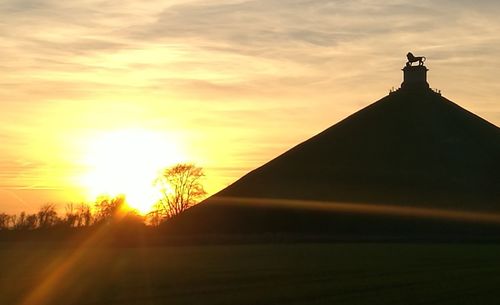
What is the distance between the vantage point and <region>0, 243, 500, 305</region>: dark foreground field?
25.9 m

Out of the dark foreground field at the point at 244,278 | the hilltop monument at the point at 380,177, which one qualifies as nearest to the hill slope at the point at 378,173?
the hilltop monument at the point at 380,177

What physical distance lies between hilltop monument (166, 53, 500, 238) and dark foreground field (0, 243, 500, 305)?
44.4 meters

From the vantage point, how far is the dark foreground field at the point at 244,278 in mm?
25938

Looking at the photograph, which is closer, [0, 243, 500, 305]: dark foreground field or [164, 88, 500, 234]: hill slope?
[0, 243, 500, 305]: dark foreground field

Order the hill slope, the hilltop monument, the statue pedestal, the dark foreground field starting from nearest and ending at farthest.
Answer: the dark foreground field → the hilltop monument → the hill slope → the statue pedestal

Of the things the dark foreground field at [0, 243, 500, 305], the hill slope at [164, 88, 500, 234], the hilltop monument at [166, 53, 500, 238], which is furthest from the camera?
the hill slope at [164, 88, 500, 234]

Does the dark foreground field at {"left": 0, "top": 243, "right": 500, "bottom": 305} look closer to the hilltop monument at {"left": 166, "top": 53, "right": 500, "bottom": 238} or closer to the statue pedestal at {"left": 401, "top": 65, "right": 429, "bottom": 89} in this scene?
the hilltop monument at {"left": 166, "top": 53, "right": 500, "bottom": 238}

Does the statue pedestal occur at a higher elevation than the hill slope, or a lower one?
higher

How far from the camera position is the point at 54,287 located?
96.6 ft

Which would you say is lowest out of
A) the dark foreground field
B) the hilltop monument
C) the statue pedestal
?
the dark foreground field

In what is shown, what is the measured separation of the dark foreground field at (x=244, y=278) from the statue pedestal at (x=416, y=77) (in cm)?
8556

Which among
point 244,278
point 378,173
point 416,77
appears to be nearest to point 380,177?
point 378,173

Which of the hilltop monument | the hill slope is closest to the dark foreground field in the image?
the hilltop monument

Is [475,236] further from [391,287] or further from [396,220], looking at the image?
[391,287]
